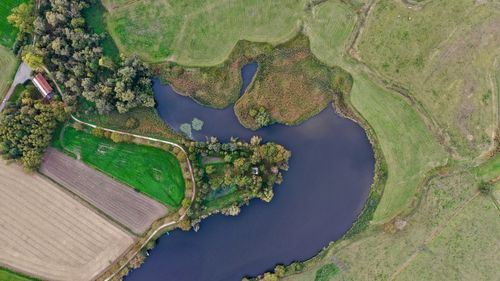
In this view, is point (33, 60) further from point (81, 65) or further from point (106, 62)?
point (106, 62)

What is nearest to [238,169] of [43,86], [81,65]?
[81,65]

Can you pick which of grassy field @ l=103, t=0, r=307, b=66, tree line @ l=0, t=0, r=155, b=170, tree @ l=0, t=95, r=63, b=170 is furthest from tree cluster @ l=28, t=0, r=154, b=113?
grassy field @ l=103, t=0, r=307, b=66

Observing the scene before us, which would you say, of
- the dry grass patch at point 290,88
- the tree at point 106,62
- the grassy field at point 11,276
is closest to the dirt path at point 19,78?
the tree at point 106,62

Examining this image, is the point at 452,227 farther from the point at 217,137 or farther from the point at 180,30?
the point at 180,30

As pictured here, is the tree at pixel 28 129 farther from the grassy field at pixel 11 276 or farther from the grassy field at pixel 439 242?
the grassy field at pixel 439 242

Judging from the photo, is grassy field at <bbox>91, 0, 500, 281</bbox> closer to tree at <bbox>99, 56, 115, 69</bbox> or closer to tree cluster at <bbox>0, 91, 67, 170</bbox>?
Answer: tree at <bbox>99, 56, 115, 69</bbox>

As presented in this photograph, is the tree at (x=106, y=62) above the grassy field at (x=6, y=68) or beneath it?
above
